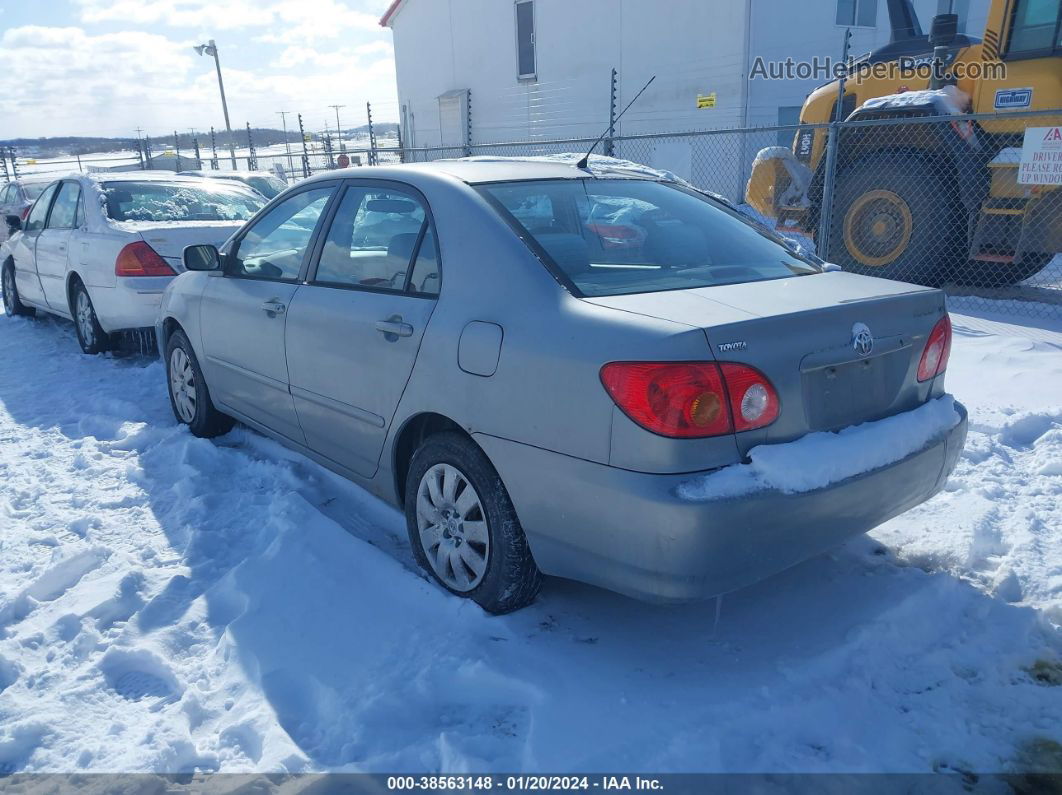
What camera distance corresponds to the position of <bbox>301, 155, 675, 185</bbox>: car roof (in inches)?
135

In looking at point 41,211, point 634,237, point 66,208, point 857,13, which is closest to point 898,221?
point 634,237

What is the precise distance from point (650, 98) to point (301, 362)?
1532cm

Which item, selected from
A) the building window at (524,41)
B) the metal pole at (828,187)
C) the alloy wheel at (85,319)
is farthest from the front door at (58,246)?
the building window at (524,41)

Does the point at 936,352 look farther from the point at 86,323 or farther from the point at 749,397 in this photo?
the point at 86,323

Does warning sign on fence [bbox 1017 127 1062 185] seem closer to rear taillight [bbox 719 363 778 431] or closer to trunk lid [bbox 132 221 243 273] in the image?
rear taillight [bbox 719 363 778 431]

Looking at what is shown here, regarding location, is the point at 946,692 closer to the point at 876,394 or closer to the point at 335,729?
the point at 876,394

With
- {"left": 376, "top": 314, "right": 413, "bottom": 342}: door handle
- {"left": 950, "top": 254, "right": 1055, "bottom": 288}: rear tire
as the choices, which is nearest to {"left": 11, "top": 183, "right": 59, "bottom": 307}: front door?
{"left": 376, "top": 314, "right": 413, "bottom": 342}: door handle

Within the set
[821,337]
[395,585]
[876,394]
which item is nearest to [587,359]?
[821,337]

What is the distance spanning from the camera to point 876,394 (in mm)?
2848

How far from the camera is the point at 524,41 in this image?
20.5 m

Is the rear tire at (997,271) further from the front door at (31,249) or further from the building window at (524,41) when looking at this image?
the building window at (524,41)

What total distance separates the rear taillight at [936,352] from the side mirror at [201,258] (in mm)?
3616

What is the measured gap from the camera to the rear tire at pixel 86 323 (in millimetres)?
7297

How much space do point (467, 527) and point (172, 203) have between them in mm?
5778
